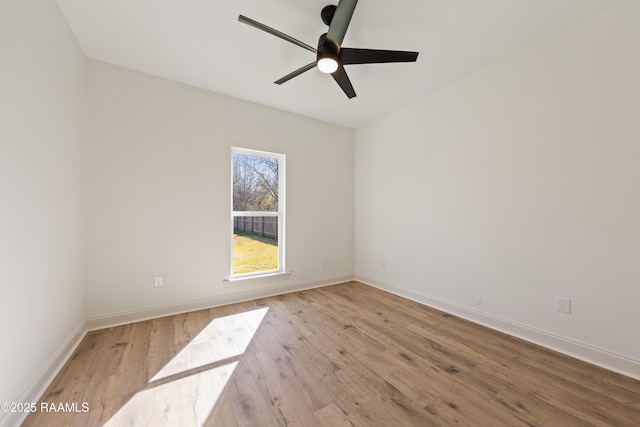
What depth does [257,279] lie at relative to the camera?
127 inches

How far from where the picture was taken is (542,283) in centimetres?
211

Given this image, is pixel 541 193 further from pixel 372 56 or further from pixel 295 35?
pixel 295 35

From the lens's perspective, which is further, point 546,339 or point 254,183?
point 254,183

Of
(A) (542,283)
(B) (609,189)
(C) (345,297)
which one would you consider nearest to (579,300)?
(A) (542,283)

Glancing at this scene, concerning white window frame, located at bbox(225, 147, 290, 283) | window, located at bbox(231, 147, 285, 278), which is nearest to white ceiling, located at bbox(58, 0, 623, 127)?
white window frame, located at bbox(225, 147, 290, 283)

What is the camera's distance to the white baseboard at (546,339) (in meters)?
1.73

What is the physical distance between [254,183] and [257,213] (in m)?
0.42

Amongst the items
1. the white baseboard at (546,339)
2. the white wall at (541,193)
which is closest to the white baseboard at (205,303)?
the white wall at (541,193)

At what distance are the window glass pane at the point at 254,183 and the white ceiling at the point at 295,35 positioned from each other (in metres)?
0.92

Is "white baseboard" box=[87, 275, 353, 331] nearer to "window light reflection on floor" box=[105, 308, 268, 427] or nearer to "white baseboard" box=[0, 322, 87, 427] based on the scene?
"white baseboard" box=[0, 322, 87, 427]

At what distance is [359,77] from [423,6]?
926 millimetres

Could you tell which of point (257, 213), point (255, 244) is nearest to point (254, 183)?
point (257, 213)

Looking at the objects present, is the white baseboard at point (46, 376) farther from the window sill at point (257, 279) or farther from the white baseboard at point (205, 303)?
the window sill at point (257, 279)

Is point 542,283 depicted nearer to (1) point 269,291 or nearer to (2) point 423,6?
(2) point 423,6
